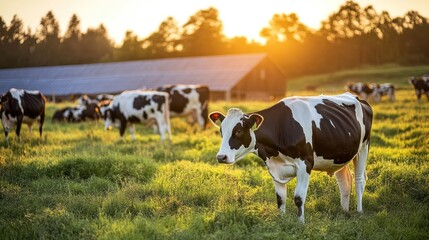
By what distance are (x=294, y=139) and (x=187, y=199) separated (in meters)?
2.06

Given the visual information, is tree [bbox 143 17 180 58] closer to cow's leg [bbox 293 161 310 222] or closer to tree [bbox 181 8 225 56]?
tree [bbox 181 8 225 56]

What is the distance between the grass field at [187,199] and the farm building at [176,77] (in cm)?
2970

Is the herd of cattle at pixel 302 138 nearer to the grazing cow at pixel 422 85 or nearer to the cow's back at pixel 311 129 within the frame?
the cow's back at pixel 311 129

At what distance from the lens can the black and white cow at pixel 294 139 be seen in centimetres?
596

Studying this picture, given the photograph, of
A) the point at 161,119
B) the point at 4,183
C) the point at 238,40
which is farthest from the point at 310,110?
the point at 238,40

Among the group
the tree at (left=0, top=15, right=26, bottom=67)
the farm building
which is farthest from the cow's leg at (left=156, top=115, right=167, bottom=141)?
the farm building

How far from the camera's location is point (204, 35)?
71.8 m

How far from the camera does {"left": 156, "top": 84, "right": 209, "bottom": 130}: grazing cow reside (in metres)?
19.3

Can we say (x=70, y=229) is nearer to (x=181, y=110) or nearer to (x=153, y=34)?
(x=181, y=110)

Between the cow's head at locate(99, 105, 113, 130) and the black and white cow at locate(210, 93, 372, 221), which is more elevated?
the black and white cow at locate(210, 93, 372, 221)

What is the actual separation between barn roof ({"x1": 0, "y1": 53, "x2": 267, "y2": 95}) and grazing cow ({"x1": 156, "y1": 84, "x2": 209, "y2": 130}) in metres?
19.6

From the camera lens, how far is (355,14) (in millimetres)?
23109

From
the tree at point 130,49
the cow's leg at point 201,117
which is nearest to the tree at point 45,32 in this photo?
the cow's leg at point 201,117

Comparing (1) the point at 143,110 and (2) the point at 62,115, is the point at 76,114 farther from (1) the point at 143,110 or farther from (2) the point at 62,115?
(1) the point at 143,110
